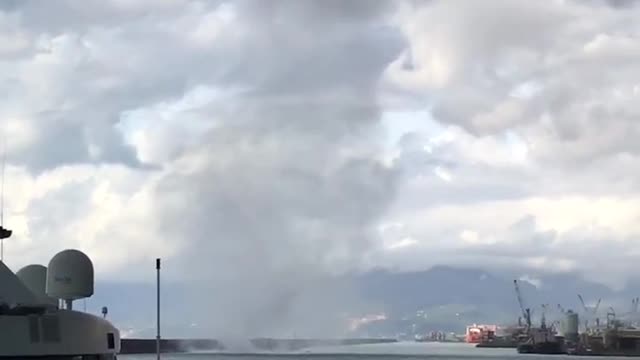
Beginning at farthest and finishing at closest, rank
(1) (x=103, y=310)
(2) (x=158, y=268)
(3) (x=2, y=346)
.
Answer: (1) (x=103, y=310) < (2) (x=158, y=268) < (3) (x=2, y=346)

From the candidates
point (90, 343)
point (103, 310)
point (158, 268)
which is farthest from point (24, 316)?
point (103, 310)

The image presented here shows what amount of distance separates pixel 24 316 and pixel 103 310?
16.7 meters

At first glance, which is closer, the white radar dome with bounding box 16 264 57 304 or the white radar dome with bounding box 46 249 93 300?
the white radar dome with bounding box 46 249 93 300

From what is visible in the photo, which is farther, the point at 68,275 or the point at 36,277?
the point at 36,277

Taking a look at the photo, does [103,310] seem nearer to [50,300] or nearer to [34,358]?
[50,300]

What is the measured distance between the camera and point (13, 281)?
39.5 metres

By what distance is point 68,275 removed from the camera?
42.4m

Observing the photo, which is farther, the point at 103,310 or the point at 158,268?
the point at 103,310

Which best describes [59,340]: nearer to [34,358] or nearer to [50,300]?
[34,358]

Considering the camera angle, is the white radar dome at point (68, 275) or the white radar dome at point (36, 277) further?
the white radar dome at point (36, 277)

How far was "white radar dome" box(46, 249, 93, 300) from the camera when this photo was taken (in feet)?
139

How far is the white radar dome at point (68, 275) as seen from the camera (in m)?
42.5

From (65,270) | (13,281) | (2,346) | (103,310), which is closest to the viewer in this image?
(2,346)

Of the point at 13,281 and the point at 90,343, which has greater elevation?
the point at 13,281
